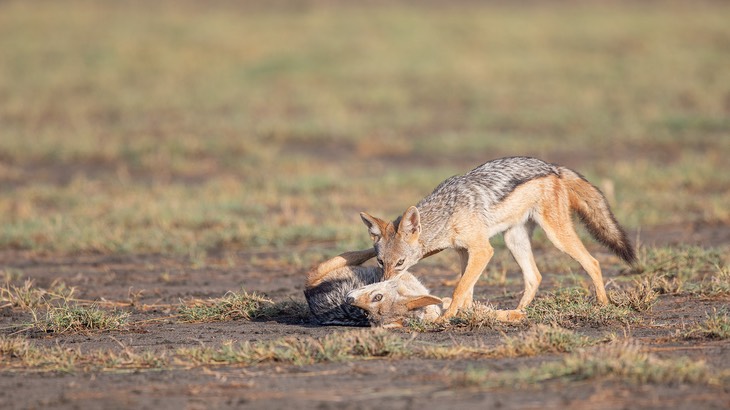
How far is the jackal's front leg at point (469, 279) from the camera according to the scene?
7.07 metres

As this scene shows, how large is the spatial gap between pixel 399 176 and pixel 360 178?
0.73 metres

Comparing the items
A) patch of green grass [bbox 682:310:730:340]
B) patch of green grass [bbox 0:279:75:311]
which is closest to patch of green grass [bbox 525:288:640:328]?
patch of green grass [bbox 682:310:730:340]

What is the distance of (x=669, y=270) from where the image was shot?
8.43 metres

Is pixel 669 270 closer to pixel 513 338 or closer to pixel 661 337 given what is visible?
pixel 661 337

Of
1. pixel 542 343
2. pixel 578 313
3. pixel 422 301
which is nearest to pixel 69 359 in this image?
pixel 422 301

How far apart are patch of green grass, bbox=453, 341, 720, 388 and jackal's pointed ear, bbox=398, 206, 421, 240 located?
1.98m

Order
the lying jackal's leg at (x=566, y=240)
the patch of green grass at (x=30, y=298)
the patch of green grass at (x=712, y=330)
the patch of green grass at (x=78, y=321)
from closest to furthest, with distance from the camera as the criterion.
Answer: the patch of green grass at (x=712, y=330) → the patch of green grass at (x=78, y=321) → the lying jackal's leg at (x=566, y=240) → the patch of green grass at (x=30, y=298)

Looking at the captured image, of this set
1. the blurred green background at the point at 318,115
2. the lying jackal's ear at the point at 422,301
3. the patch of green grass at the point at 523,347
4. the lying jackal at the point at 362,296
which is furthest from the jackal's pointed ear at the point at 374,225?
the blurred green background at the point at 318,115

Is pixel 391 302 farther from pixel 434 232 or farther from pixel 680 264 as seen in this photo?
pixel 680 264

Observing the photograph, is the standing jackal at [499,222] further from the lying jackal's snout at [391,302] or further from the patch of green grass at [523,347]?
the patch of green grass at [523,347]

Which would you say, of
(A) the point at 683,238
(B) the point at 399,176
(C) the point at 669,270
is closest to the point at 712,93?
(B) the point at 399,176

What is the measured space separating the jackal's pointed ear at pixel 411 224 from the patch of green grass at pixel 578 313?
3.27 feet

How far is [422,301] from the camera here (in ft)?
→ 22.2

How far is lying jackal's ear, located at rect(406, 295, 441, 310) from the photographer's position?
6750 mm
